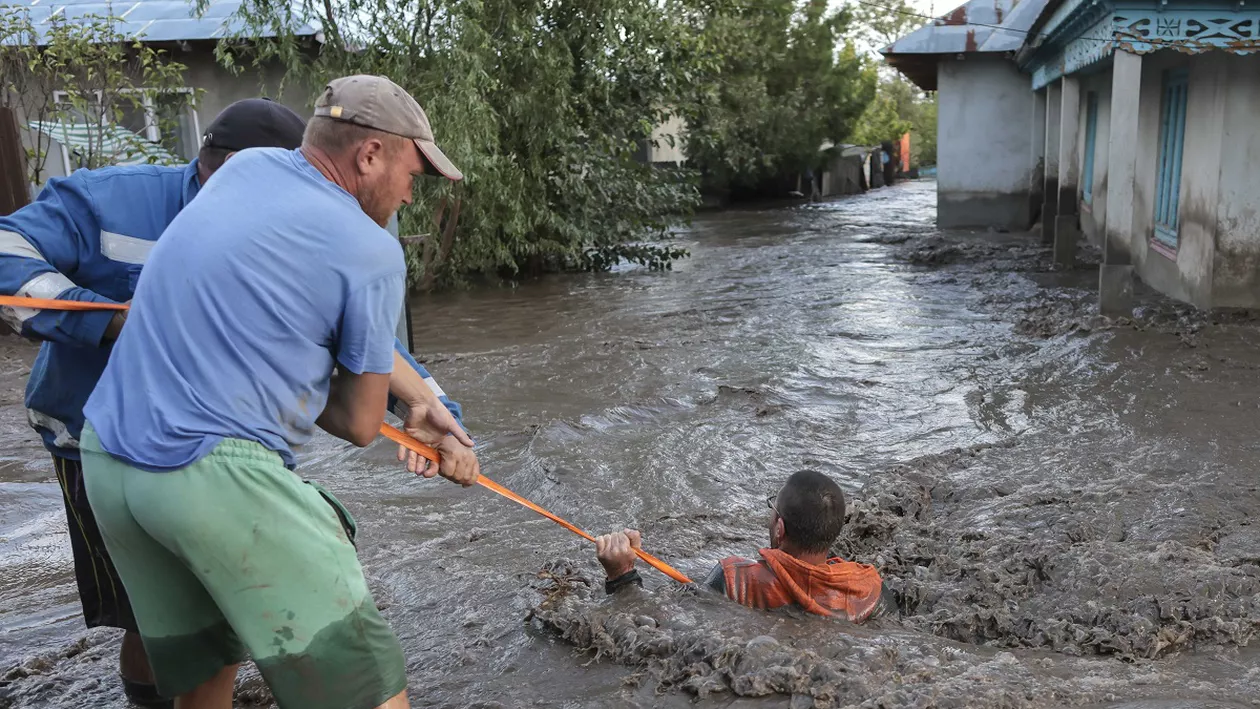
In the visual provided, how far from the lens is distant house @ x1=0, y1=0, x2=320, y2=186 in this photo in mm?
12891

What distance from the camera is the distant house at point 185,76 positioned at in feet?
42.3

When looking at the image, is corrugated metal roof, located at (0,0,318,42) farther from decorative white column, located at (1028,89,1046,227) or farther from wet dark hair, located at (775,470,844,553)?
decorative white column, located at (1028,89,1046,227)

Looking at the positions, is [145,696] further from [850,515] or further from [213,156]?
[850,515]

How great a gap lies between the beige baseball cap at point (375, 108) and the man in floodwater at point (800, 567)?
1.82 m

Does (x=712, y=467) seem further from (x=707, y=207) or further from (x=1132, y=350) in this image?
(x=707, y=207)

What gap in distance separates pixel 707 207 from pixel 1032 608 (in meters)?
24.2

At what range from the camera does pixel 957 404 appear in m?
7.33

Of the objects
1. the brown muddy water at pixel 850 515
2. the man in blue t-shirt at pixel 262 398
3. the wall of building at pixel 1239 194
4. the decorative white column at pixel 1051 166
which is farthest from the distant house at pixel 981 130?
the man in blue t-shirt at pixel 262 398

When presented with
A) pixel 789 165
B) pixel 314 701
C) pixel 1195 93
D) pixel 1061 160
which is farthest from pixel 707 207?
pixel 314 701

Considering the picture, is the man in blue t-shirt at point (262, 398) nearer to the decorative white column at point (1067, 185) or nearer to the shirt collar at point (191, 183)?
the shirt collar at point (191, 183)

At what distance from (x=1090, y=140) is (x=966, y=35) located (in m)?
2.83

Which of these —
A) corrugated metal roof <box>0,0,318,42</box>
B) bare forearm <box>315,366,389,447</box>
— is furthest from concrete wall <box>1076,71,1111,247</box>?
bare forearm <box>315,366,389,447</box>

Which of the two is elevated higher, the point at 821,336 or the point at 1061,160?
the point at 1061,160

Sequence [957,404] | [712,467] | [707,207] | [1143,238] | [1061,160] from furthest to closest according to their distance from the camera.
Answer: [707,207] → [1061,160] → [1143,238] → [957,404] → [712,467]
